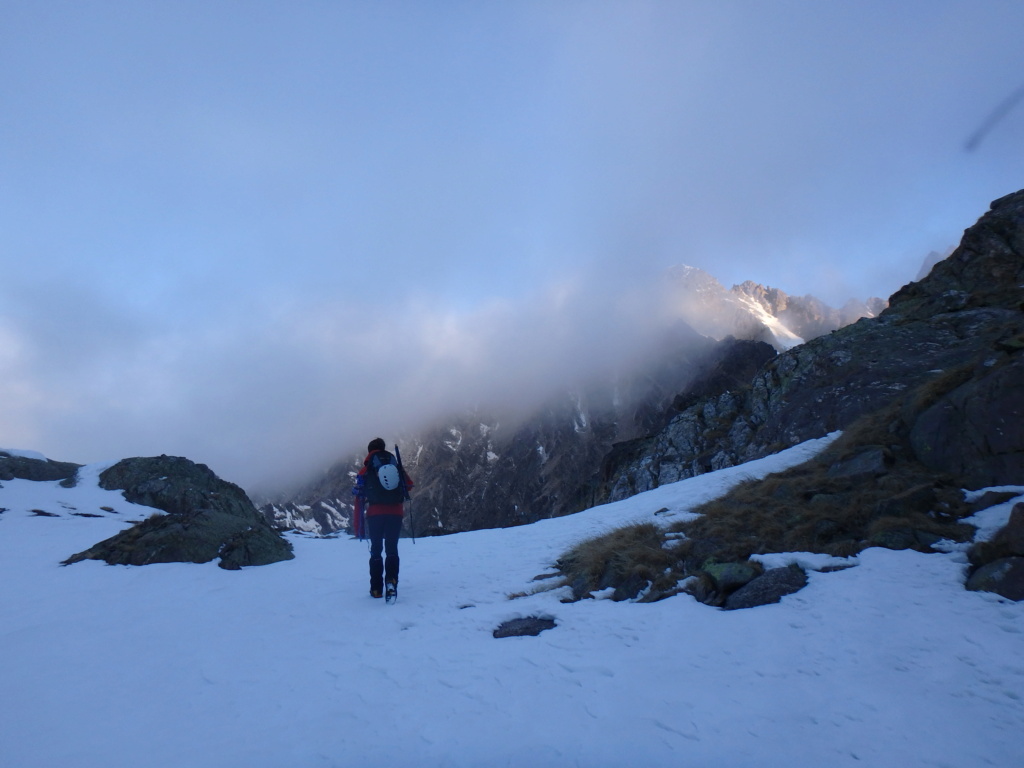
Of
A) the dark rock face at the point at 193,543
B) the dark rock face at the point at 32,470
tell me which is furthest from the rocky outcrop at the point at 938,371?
the dark rock face at the point at 32,470

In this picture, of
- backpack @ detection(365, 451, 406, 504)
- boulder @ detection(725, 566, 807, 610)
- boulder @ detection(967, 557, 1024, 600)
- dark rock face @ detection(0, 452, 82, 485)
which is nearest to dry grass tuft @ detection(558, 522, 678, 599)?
boulder @ detection(725, 566, 807, 610)

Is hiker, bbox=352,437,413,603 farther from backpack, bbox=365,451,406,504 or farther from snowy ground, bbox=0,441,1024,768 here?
snowy ground, bbox=0,441,1024,768

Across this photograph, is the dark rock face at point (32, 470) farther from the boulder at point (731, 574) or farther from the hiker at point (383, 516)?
the boulder at point (731, 574)

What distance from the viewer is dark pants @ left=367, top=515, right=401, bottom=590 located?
9.18 meters

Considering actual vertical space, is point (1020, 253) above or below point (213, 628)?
above

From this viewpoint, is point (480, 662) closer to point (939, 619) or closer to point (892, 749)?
point (892, 749)

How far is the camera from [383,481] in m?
9.19

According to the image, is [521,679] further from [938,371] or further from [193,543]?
[938,371]

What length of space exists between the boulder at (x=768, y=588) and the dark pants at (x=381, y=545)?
5683 mm

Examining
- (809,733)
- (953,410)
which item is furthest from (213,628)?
(953,410)

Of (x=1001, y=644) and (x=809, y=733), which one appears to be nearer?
(x=809, y=733)

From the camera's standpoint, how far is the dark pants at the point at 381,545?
9180 mm

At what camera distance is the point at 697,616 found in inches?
274

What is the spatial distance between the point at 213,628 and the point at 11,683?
2.30m
